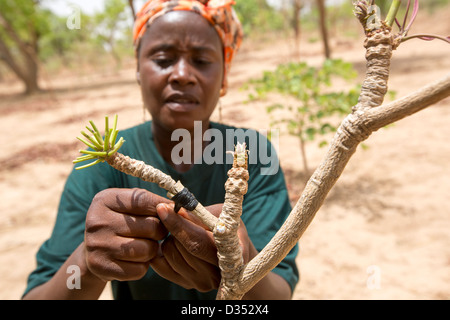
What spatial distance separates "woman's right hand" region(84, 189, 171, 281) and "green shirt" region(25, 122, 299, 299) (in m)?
0.58

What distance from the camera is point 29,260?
3.34 m

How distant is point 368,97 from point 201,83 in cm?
87

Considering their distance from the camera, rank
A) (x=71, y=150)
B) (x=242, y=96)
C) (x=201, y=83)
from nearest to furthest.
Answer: (x=201, y=83), (x=71, y=150), (x=242, y=96)

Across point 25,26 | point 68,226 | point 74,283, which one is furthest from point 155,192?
point 25,26

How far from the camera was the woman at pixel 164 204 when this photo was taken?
0.77 meters

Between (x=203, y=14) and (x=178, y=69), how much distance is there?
0.31 metres

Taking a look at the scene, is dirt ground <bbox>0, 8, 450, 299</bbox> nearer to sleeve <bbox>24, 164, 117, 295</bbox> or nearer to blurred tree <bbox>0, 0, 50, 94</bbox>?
sleeve <bbox>24, 164, 117, 295</bbox>

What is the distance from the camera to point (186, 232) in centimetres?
75

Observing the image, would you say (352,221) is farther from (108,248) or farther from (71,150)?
(71,150)

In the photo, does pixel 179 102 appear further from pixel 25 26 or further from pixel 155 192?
pixel 25 26

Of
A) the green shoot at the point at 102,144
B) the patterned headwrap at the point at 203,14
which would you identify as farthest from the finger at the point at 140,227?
the patterned headwrap at the point at 203,14

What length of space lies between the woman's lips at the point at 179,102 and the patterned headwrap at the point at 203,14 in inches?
15.2
